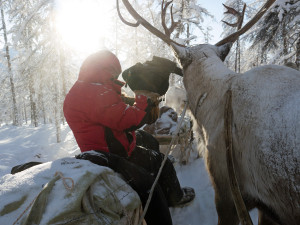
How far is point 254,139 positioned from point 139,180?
848mm

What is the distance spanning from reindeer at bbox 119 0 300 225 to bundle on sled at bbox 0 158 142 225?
2.29 feet

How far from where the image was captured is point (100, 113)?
160cm

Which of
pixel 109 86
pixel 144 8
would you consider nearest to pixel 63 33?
pixel 144 8

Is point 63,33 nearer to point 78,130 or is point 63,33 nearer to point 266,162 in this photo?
point 78,130

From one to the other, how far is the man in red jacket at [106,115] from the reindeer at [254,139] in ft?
1.78

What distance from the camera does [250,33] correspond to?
843cm

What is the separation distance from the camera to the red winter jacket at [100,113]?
1.60 meters

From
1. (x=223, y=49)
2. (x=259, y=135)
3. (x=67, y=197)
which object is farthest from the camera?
(x=223, y=49)

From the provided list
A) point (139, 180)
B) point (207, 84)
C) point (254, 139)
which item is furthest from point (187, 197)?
point (254, 139)

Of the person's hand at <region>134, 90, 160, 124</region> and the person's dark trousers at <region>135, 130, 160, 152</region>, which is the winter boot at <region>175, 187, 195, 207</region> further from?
the person's hand at <region>134, 90, 160, 124</region>

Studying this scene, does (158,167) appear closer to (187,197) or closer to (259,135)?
(187,197)

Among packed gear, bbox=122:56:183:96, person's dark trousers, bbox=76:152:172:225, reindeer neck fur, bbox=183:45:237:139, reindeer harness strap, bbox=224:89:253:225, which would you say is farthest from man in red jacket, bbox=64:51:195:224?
reindeer harness strap, bbox=224:89:253:225

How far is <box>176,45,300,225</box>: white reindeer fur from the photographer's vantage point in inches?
40.3

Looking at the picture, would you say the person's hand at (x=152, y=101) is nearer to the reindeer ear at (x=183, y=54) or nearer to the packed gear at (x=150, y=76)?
the packed gear at (x=150, y=76)
